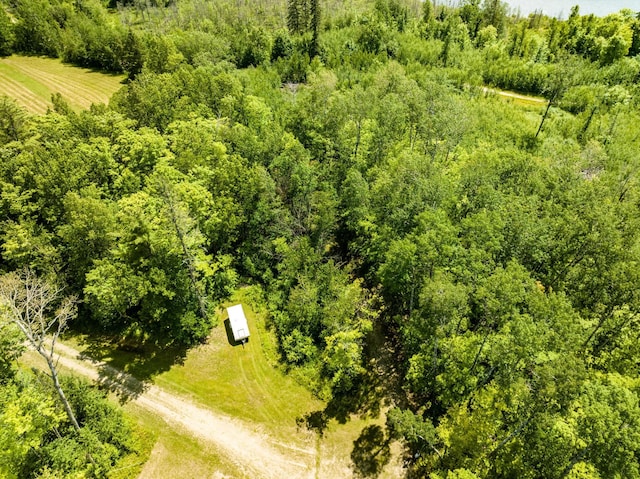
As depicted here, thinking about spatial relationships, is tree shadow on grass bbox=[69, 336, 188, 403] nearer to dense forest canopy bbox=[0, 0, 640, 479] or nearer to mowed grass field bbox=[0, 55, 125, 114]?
dense forest canopy bbox=[0, 0, 640, 479]

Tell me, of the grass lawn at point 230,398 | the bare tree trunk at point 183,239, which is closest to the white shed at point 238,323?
the grass lawn at point 230,398

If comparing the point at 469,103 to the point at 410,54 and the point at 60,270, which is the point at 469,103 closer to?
the point at 410,54

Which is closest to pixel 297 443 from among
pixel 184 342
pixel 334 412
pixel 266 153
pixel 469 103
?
pixel 334 412

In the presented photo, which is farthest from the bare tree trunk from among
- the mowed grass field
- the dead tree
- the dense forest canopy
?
the mowed grass field

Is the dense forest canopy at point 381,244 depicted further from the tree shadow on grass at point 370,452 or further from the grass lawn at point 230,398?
the grass lawn at point 230,398

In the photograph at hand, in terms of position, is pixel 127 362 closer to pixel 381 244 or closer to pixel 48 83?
pixel 381 244

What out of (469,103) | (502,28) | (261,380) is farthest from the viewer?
(502,28)

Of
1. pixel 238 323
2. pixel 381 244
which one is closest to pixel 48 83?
pixel 238 323
